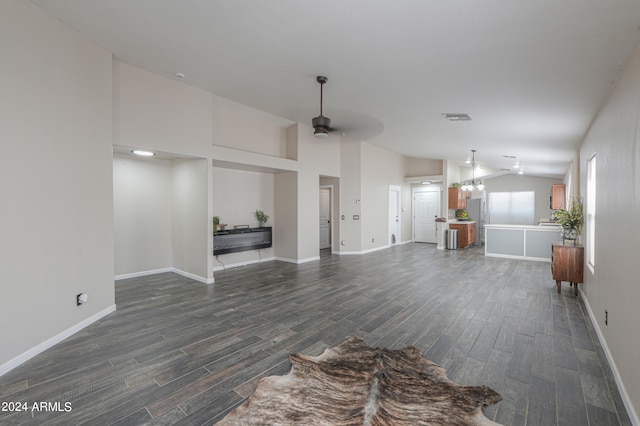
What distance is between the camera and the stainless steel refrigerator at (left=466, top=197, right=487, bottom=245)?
10.3 metres

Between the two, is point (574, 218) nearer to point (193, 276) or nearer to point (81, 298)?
point (193, 276)

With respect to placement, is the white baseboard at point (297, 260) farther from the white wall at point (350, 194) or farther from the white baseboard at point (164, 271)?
the white baseboard at point (164, 271)

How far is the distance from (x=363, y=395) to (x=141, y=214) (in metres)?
5.10

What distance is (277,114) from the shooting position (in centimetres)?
566

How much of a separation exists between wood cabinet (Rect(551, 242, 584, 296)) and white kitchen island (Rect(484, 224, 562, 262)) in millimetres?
2853

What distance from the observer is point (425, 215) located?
10352mm

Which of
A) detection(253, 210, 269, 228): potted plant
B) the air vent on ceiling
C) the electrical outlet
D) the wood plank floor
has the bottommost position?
the wood plank floor

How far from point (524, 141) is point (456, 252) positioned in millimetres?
3893

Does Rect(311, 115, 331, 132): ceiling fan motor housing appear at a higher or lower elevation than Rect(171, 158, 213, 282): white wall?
higher

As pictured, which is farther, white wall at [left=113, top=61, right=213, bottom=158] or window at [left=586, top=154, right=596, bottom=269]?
white wall at [left=113, top=61, right=213, bottom=158]

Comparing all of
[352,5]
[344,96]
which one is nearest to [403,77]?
[344,96]

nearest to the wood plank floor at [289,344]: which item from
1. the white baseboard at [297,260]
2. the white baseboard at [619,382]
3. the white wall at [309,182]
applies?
the white baseboard at [619,382]

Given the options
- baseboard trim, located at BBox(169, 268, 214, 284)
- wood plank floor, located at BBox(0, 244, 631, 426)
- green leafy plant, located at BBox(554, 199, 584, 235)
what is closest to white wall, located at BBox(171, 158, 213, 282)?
baseboard trim, located at BBox(169, 268, 214, 284)

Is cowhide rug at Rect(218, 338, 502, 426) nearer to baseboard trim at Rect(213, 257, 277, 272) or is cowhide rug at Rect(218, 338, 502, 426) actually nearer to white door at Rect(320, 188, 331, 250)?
baseboard trim at Rect(213, 257, 277, 272)
